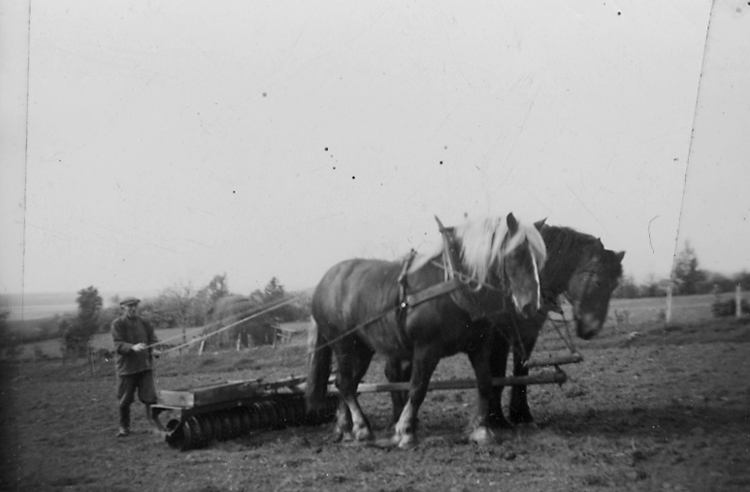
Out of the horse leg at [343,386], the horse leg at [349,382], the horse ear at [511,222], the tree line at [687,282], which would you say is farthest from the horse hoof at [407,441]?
the tree line at [687,282]

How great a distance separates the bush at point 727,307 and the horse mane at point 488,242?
1468 mm

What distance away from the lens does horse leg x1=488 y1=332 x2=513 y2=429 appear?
16.1 ft

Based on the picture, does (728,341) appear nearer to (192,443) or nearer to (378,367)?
(378,367)

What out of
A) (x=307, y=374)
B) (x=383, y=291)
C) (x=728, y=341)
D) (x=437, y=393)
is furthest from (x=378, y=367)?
(x=728, y=341)

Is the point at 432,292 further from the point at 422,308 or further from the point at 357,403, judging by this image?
the point at 357,403

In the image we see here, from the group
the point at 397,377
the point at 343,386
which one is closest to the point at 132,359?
the point at 343,386

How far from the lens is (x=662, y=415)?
15.5 feet

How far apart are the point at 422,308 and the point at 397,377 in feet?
3.35

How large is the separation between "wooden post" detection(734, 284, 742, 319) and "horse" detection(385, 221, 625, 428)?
2.82ft

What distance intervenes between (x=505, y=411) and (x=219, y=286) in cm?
249

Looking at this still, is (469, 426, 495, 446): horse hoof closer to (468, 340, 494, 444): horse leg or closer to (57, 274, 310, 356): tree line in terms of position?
(468, 340, 494, 444): horse leg

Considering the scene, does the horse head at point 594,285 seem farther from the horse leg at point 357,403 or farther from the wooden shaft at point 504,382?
the horse leg at point 357,403

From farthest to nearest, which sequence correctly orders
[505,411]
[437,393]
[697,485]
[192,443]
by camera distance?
[437,393] < [505,411] < [192,443] < [697,485]

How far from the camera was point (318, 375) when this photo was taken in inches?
208
